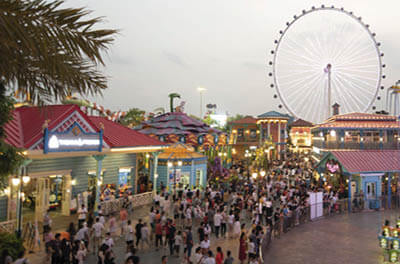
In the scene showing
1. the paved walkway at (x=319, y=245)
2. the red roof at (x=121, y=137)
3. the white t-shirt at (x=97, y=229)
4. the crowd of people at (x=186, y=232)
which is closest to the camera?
the crowd of people at (x=186, y=232)

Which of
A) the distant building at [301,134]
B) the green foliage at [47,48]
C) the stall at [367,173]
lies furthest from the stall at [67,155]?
the distant building at [301,134]

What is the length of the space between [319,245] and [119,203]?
→ 11.5m

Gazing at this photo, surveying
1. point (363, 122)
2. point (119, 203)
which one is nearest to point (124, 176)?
point (119, 203)

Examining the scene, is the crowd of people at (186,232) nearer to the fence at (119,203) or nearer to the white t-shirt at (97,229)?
the white t-shirt at (97,229)

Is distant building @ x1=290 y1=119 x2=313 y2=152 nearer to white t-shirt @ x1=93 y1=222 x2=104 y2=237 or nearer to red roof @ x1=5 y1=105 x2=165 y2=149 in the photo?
red roof @ x1=5 y1=105 x2=165 y2=149

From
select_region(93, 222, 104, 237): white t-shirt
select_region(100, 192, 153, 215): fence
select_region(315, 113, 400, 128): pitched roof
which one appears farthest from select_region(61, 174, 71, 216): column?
select_region(315, 113, 400, 128): pitched roof

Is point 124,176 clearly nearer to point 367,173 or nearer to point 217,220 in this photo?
point 217,220

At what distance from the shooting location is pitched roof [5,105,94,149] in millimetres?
14617

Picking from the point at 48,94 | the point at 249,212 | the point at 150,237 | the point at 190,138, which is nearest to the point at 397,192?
the point at 249,212

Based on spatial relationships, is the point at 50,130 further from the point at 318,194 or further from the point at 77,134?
the point at 318,194

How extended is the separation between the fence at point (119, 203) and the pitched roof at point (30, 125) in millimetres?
4730

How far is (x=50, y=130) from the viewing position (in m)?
15.2

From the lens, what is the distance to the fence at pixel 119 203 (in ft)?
61.7

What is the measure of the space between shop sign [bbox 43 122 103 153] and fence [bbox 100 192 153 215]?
348 cm
